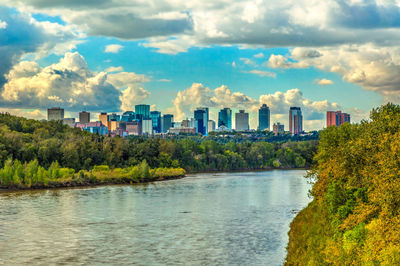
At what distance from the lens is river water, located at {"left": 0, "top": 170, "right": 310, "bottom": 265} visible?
45594mm

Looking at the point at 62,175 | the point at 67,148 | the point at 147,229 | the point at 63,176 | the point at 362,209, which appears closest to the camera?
the point at 362,209

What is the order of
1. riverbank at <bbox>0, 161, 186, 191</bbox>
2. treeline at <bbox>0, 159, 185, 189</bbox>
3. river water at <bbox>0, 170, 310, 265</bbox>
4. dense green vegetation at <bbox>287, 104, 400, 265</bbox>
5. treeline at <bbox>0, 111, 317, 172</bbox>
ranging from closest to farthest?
dense green vegetation at <bbox>287, 104, 400, 265</bbox> → river water at <bbox>0, 170, 310, 265</bbox> → riverbank at <bbox>0, 161, 186, 191</bbox> → treeline at <bbox>0, 159, 185, 189</bbox> → treeline at <bbox>0, 111, 317, 172</bbox>

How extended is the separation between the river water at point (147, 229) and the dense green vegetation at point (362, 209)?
5440mm

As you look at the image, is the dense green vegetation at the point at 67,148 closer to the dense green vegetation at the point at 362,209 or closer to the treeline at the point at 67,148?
the treeline at the point at 67,148

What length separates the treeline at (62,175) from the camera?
115625 millimetres

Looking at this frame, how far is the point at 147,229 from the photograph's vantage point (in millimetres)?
60469

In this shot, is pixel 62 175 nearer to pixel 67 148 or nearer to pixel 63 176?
pixel 63 176

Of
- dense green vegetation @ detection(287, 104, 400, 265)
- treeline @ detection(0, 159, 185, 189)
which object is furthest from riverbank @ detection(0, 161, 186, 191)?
dense green vegetation @ detection(287, 104, 400, 265)

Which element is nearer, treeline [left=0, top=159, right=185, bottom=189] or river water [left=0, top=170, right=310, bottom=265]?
river water [left=0, top=170, right=310, bottom=265]

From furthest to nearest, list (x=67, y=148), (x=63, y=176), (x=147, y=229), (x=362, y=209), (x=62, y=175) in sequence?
(x=67, y=148) → (x=62, y=175) → (x=63, y=176) → (x=147, y=229) → (x=362, y=209)

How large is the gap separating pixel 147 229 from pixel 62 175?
7592 cm

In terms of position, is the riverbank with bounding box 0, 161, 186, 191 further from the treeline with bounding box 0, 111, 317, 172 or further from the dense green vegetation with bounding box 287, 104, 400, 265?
the dense green vegetation with bounding box 287, 104, 400, 265

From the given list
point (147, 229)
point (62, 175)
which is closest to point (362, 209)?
point (147, 229)

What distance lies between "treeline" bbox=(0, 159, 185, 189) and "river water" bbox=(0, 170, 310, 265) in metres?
17.6
